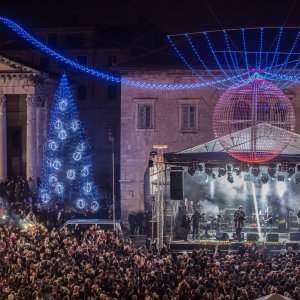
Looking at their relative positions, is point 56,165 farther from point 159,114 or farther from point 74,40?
point 74,40

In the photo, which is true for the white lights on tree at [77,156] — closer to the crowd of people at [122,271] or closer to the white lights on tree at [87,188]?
the white lights on tree at [87,188]

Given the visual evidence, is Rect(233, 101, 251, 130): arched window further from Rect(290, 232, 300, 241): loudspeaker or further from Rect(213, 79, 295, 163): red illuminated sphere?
A: Rect(290, 232, 300, 241): loudspeaker

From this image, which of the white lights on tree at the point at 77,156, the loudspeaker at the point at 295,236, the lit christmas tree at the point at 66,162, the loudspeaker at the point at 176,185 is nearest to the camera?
the loudspeaker at the point at 176,185

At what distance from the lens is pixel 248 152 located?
30547mm

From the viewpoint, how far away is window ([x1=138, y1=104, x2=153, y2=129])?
4881cm

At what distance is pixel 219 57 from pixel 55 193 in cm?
1343

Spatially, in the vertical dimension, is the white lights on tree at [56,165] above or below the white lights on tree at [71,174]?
above

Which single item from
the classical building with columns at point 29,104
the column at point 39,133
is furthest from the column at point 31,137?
the column at point 39,133

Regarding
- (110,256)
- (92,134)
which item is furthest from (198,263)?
(92,134)

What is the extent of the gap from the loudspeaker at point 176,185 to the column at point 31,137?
20197 mm

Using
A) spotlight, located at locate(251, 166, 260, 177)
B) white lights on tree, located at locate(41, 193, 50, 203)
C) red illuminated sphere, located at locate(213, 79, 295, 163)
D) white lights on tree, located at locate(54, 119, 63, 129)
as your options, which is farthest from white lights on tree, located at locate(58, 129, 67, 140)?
red illuminated sphere, located at locate(213, 79, 295, 163)

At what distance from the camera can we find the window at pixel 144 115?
160 feet

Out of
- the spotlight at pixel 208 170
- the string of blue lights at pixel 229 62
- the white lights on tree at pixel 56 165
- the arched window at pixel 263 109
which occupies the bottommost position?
the white lights on tree at pixel 56 165

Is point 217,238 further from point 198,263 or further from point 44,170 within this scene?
point 44,170
